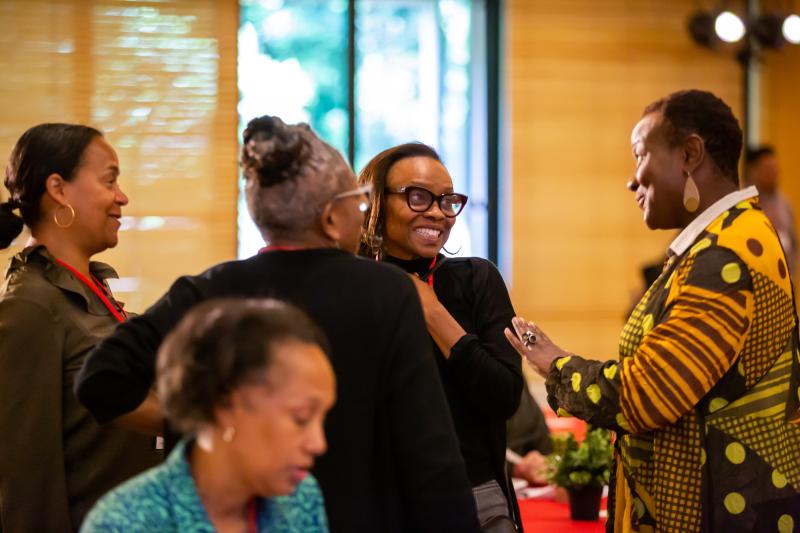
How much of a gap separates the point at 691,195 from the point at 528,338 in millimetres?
456

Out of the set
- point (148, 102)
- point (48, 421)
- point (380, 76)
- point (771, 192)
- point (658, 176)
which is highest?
point (380, 76)

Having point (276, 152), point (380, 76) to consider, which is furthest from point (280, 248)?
point (380, 76)

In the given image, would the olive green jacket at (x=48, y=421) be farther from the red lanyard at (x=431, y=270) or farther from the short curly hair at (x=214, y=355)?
the short curly hair at (x=214, y=355)

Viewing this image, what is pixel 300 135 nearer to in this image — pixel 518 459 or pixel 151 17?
pixel 518 459

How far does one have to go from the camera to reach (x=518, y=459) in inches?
147

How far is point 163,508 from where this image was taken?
4.91ft

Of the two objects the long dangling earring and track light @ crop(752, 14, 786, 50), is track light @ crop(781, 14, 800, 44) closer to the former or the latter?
track light @ crop(752, 14, 786, 50)

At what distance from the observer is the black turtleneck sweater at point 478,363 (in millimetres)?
2213

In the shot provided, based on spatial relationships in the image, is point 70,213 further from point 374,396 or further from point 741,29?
point 741,29

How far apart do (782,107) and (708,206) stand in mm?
6142

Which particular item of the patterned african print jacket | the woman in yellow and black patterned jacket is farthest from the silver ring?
the patterned african print jacket

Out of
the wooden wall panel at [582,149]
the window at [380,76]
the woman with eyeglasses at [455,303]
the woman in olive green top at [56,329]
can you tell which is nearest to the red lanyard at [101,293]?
the woman in olive green top at [56,329]

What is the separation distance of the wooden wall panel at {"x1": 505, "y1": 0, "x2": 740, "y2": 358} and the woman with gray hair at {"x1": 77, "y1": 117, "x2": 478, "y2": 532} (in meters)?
5.51

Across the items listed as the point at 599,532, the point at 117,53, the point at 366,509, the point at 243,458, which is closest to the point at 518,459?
the point at 599,532
